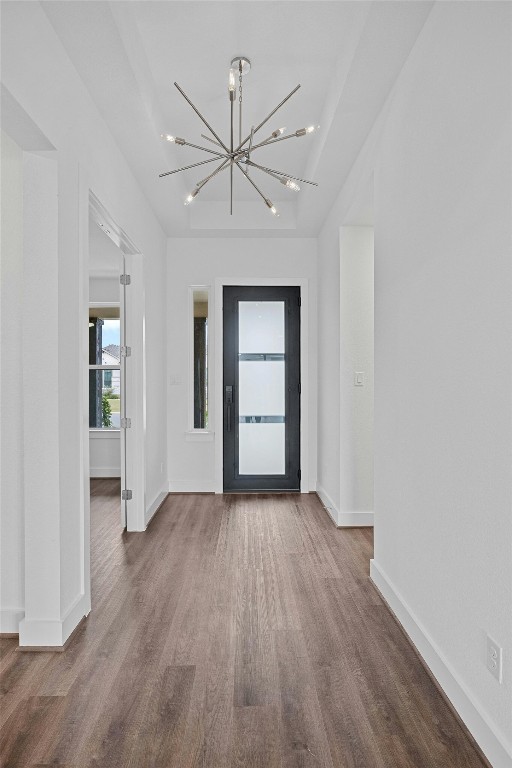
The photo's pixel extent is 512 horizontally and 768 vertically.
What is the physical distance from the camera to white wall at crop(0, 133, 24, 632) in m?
2.30

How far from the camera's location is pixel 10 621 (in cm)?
230

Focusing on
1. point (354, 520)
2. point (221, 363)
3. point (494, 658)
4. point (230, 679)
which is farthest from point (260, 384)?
point (494, 658)

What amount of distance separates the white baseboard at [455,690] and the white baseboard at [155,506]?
86.2 inches

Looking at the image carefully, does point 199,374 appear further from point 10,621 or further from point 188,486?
point 10,621

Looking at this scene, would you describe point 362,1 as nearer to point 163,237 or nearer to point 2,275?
point 2,275

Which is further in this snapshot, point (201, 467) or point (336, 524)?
point (201, 467)

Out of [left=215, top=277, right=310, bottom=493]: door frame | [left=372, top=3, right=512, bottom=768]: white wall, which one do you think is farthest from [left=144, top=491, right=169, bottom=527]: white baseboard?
[left=372, top=3, right=512, bottom=768]: white wall

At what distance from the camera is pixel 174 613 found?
2.52 m

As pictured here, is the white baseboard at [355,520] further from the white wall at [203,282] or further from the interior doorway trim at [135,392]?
the interior doorway trim at [135,392]

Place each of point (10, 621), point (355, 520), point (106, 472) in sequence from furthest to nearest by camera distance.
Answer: point (106, 472) < point (355, 520) < point (10, 621)

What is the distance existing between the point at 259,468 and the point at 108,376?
2727 mm

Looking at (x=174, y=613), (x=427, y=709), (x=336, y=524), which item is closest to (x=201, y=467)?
(x=336, y=524)

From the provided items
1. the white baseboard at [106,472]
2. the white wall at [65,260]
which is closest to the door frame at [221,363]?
the white baseboard at [106,472]

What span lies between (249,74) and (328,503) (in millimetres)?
3391
